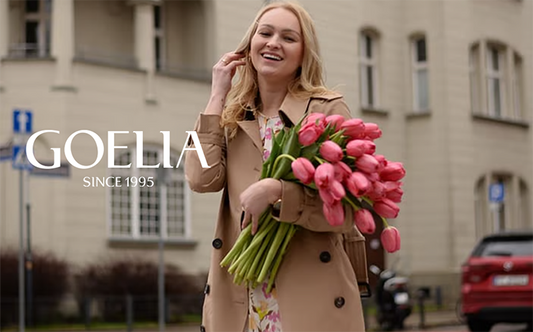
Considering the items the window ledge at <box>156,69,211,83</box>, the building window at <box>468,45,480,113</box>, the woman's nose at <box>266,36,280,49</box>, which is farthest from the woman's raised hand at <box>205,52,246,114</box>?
the building window at <box>468,45,480,113</box>

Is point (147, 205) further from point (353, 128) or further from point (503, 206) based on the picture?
point (353, 128)

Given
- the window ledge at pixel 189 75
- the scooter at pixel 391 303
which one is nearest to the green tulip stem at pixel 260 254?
the scooter at pixel 391 303

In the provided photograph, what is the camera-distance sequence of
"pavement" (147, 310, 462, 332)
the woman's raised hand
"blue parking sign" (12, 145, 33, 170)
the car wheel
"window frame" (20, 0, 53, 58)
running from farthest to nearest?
"window frame" (20, 0, 53, 58) → "pavement" (147, 310, 462, 332) → the car wheel → "blue parking sign" (12, 145, 33, 170) → the woman's raised hand

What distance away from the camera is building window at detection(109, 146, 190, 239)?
2636 centimetres

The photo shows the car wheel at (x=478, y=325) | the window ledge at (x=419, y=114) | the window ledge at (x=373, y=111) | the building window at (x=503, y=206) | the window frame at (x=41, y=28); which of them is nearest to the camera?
the car wheel at (x=478, y=325)

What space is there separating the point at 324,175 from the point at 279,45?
58 cm

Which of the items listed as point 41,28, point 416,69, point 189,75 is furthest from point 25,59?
point 416,69

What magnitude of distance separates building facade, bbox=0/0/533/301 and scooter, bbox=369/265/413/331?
4945 mm

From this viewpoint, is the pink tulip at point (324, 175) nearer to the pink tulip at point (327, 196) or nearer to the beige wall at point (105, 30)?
the pink tulip at point (327, 196)

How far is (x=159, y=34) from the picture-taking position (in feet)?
96.2

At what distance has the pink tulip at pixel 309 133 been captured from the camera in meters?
3.70

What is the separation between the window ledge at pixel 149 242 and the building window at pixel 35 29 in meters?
4.85

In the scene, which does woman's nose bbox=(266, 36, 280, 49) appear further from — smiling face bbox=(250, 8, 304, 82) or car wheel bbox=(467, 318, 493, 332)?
car wheel bbox=(467, 318, 493, 332)

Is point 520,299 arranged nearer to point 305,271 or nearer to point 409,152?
point 305,271
